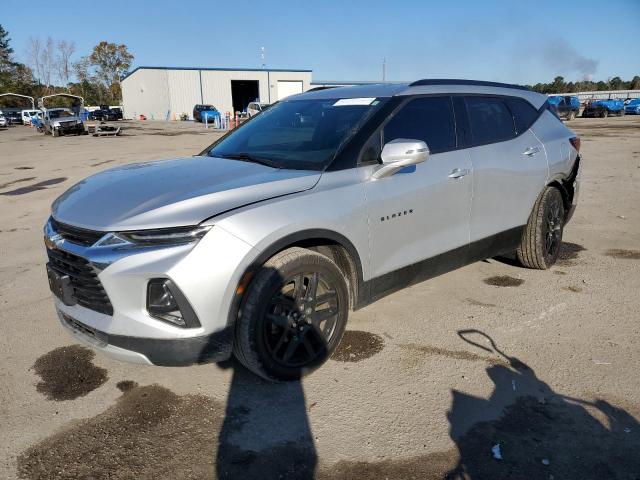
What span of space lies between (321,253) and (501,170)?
75.0 inches

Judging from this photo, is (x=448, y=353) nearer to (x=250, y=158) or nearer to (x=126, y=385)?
(x=250, y=158)

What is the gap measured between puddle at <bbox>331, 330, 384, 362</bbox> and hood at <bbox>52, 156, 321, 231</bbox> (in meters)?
1.23

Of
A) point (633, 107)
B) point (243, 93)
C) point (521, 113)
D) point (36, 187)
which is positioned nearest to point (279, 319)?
point (521, 113)

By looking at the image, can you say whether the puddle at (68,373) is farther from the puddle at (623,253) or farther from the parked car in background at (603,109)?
the parked car in background at (603,109)

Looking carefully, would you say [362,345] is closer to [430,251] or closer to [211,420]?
[430,251]

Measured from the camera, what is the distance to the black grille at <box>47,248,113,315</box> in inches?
104

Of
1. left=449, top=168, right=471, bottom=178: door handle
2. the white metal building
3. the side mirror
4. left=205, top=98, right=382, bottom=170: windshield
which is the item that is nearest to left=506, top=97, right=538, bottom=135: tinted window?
left=449, top=168, right=471, bottom=178: door handle

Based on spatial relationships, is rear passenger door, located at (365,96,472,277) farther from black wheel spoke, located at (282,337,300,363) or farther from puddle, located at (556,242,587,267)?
puddle, located at (556,242,587,267)

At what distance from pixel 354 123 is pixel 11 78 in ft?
341

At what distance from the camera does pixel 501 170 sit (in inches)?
166

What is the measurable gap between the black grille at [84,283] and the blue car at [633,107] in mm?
57140

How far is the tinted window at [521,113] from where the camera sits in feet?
15.2

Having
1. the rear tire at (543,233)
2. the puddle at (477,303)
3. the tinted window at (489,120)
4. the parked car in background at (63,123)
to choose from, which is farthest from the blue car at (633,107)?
the puddle at (477,303)

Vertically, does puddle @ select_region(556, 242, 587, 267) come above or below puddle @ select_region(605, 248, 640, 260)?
below
